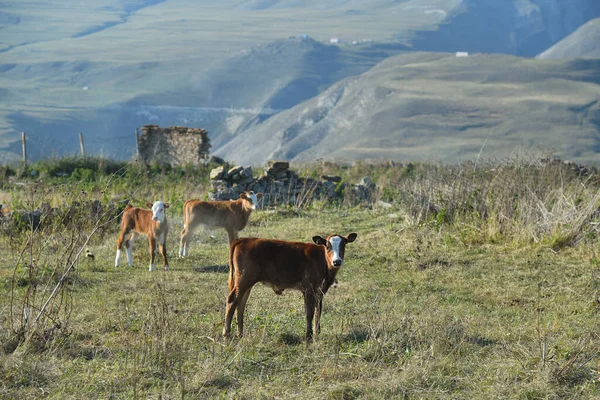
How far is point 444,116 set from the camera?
306ft

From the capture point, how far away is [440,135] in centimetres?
8650

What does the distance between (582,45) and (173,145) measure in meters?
147

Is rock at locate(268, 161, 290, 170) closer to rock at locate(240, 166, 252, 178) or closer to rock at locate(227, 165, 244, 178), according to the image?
rock at locate(240, 166, 252, 178)

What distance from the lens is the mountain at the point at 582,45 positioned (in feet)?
527

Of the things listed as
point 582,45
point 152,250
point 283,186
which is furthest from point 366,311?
point 582,45

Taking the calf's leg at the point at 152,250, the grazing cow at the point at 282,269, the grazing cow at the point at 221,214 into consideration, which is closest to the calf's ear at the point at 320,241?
the grazing cow at the point at 282,269

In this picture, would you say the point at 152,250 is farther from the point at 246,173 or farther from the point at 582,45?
the point at 582,45

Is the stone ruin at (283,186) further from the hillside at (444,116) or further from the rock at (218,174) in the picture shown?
the hillside at (444,116)

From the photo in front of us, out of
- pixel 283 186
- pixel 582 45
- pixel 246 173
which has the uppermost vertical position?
pixel 582 45

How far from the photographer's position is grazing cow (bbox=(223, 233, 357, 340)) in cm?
879

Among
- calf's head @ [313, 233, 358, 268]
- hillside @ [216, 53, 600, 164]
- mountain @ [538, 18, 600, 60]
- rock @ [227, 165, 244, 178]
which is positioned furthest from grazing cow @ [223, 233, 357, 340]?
mountain @ [538, 18, 600, 60]

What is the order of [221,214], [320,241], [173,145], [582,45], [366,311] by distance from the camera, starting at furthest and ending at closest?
[582,45], [173,145], [221,214], [366,311], [320,241]

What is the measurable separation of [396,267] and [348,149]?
68795mm

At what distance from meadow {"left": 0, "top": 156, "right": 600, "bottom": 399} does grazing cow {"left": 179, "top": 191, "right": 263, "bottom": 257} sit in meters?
0.50
